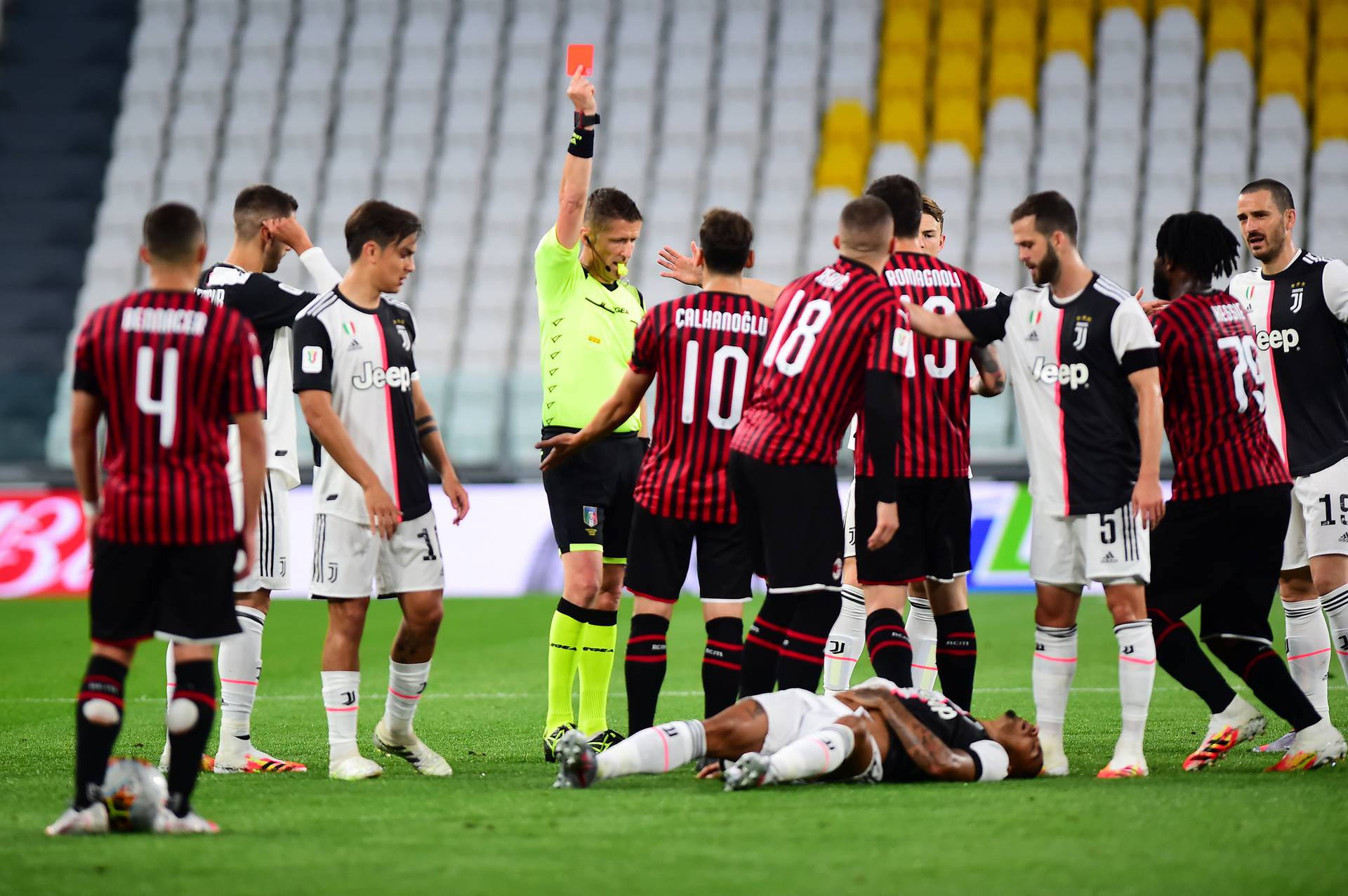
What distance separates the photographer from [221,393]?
14.7 feet

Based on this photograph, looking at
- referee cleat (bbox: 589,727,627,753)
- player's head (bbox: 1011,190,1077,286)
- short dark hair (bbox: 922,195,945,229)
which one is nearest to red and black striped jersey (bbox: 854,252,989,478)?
player's head (bbox: 1011,190,1077,286)

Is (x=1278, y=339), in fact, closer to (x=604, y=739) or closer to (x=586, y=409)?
(x=586, y=409)

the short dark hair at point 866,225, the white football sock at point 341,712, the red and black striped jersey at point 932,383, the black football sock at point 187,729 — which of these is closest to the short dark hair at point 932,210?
the red and black striped jersey at point 932,383

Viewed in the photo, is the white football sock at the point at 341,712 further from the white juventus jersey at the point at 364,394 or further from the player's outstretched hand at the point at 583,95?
the player's outstretched hand at the point at 583,95

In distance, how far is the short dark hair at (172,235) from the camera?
448cm

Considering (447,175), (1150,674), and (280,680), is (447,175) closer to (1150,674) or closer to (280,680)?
(280,680)

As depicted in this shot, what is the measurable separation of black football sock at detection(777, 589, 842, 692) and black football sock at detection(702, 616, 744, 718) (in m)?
0.28

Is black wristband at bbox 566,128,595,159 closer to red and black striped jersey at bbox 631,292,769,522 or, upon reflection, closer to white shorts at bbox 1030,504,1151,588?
red and black striped jersey at bbox 631,292,769,522

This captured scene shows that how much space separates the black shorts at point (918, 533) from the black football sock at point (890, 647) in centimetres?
13

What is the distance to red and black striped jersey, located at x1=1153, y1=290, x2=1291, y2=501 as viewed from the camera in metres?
5.75

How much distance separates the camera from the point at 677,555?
229 inches

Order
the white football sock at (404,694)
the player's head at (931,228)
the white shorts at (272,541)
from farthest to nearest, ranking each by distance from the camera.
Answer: the player's head at (931,228) → the white shorts at (272,541) → the white football sock at (404,694)

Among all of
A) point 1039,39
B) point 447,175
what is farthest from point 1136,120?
point 447,175

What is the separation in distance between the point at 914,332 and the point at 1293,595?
2.10 metres
